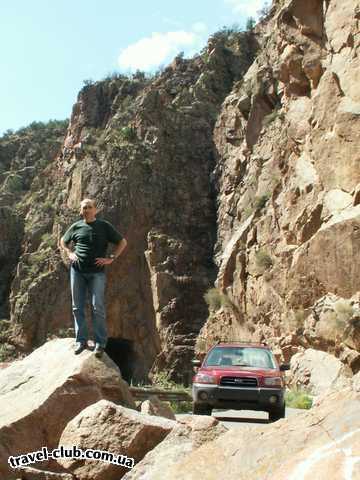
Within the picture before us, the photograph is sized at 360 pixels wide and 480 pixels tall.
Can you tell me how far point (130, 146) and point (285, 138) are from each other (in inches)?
667

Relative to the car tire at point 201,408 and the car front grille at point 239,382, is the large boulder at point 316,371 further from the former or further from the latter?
the car tire at point 201,408

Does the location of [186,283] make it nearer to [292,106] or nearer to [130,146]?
[130,146]

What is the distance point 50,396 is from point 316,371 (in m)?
17.1

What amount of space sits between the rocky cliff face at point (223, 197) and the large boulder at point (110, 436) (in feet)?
55.5

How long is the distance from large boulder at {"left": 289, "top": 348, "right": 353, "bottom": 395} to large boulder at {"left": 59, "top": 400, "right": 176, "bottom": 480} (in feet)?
51.7

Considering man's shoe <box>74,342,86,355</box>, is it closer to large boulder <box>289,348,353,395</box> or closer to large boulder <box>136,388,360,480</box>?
large boulder <box>136,388,360,480</box>

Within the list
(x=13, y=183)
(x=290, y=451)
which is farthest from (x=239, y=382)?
(x=13, y=183)

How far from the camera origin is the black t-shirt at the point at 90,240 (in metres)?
9.37

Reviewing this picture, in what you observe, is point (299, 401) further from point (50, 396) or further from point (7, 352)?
point (7, 352)

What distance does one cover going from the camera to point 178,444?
6.10 meters

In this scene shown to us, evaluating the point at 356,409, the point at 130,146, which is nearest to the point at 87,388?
the point at 356,409

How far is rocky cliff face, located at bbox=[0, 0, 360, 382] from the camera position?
25.9 metres

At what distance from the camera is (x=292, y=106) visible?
30.6 m

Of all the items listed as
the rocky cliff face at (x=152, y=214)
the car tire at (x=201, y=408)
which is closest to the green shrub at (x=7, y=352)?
the rocky cliff face at (x=152, y=214)
